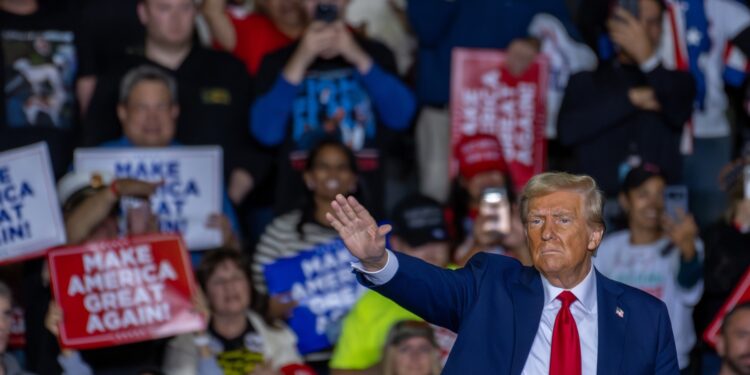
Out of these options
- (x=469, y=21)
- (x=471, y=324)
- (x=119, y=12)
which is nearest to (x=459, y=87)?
(x=469, y=21)

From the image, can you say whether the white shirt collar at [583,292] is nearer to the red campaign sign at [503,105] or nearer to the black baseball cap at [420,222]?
the black baseball cap at [420,222]

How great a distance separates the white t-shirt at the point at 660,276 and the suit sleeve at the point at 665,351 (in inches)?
122

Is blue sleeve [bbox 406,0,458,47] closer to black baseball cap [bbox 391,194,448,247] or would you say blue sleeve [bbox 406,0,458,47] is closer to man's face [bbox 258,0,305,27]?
man's face [bbox 258,0,305,27]

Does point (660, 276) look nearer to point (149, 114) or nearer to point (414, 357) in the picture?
point (414, 357)

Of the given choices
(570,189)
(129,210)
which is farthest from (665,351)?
(129,210)

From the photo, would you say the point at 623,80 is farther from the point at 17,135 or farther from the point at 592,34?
the point at 17,135

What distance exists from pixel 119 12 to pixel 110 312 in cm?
201

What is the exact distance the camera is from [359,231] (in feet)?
13.9

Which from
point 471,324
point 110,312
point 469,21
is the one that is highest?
point 469,21

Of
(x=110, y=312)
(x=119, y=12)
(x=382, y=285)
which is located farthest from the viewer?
(x=119, y=12)

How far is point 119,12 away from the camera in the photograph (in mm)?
8203

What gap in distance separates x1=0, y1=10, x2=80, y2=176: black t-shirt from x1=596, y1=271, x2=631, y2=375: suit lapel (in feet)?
12.3

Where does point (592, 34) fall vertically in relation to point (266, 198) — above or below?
above

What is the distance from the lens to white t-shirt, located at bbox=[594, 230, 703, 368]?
7.63 meters
